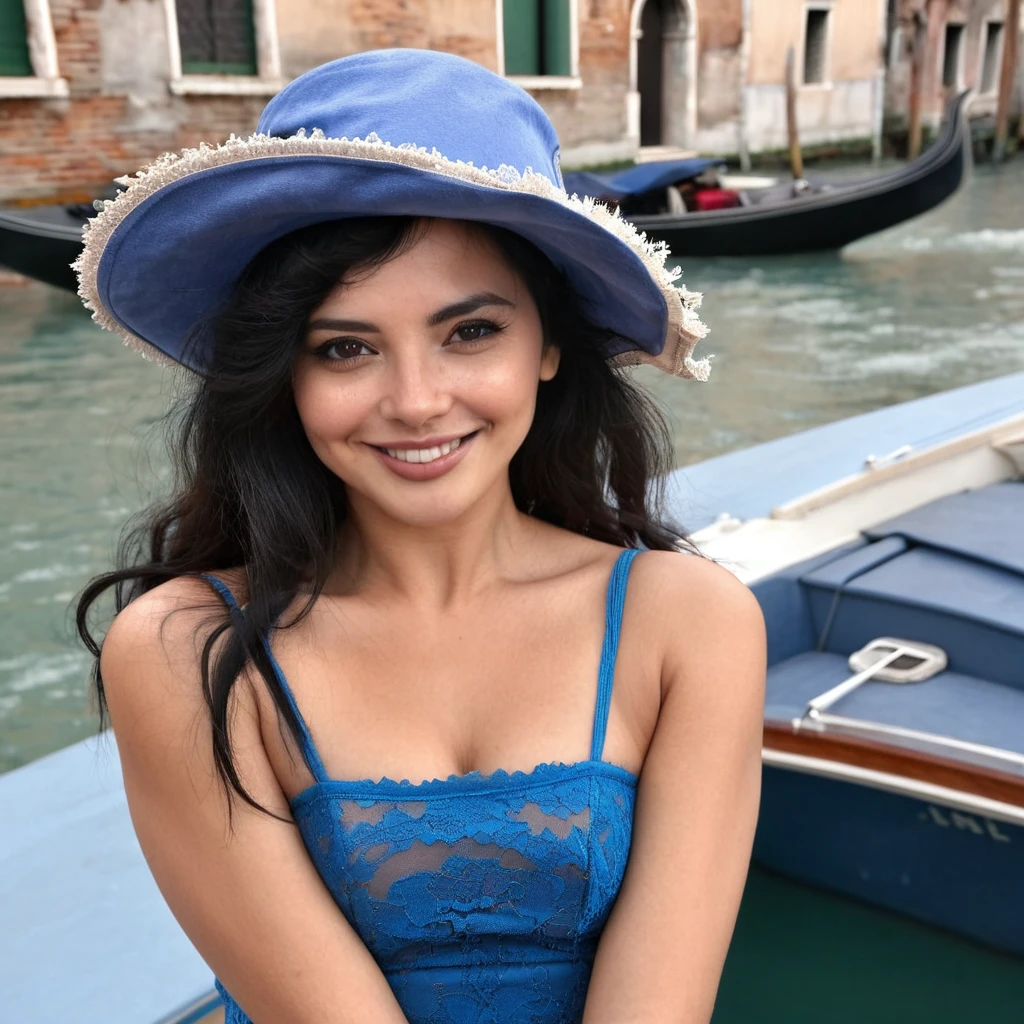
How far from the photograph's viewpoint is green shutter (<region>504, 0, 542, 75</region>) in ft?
38.2

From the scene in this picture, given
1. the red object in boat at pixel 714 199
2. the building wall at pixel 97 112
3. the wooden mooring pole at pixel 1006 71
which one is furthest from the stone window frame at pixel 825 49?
the building wall at pixel 97 112

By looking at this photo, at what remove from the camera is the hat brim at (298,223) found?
0.77m

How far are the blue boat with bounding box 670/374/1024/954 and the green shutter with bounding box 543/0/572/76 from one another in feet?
34.7

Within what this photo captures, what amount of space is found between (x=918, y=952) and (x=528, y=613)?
0.95 metres

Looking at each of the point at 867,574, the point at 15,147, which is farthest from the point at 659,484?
the point at 15,147

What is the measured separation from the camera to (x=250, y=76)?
9789 mm

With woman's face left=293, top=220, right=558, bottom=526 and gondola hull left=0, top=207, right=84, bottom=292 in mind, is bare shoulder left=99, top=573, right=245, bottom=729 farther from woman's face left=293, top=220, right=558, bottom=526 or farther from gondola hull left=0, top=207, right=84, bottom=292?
gondola hull left=0, top=207, right=84, bottom=292

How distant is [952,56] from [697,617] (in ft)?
68.8

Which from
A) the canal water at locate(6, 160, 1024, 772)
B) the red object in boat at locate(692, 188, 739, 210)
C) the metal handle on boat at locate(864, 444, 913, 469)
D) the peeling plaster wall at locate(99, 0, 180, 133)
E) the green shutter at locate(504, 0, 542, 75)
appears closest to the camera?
the metal handle on boat at locate(864, 444, 913, 469)

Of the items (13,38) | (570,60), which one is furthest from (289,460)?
(570,60)

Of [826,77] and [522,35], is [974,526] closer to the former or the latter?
[522,35]

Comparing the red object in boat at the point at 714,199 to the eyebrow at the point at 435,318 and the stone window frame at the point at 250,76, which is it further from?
the eyebrow at the point at 435,318

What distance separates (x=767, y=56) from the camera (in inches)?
571


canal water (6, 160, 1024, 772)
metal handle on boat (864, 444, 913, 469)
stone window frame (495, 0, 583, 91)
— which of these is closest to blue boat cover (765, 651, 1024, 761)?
metal handle on boat (864, 444, 913, 469)
